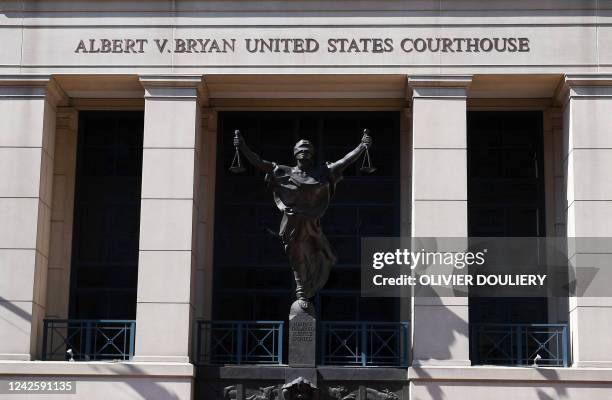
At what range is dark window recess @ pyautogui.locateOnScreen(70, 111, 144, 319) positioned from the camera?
23422mm

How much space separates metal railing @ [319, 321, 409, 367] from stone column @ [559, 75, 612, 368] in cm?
334

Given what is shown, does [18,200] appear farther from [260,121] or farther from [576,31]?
[576,31]

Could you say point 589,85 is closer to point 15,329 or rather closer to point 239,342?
point 239,342

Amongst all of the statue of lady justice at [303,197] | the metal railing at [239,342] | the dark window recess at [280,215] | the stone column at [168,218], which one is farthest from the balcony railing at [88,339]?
the statue of lady justice at [303,197]

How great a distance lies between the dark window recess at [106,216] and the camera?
76.8 ft

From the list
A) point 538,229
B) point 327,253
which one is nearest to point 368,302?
point 327,253

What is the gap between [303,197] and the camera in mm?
21078

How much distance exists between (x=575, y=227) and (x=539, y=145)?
323cm

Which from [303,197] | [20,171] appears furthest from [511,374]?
[20,171]

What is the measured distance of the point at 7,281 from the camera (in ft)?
69.1

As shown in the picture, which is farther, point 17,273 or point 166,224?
point 166,224

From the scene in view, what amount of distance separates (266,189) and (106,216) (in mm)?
3493

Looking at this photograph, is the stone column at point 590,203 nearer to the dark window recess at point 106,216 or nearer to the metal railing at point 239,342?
the metal railing at point 239,342

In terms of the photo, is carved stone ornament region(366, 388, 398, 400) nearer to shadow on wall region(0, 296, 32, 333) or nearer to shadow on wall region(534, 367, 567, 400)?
shadow on wall region(534, 367, 567, 400)
